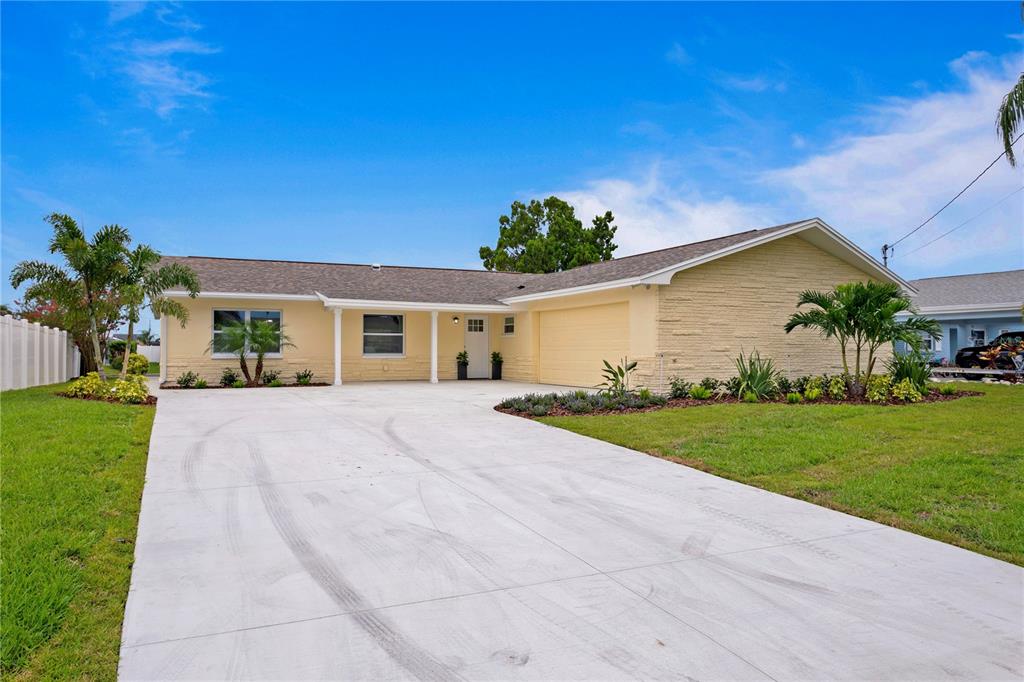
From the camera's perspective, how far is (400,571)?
426 cm

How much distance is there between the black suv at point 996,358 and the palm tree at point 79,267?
2622cm

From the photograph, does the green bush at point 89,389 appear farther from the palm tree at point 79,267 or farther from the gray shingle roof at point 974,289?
the gray shingle roof at point 974,289

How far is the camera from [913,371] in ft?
46.3

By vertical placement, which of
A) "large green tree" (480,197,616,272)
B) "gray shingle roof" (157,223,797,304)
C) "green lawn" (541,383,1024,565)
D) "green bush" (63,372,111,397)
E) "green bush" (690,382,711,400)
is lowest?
"green lawn" (541,383,1024,565)

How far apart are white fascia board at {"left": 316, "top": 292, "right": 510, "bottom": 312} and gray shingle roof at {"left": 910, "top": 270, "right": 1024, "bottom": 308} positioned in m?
19.6

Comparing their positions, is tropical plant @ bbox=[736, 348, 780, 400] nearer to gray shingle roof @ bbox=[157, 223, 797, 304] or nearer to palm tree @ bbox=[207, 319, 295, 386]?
gray shingle roof @ bbox=[157, 223, 797, 304]

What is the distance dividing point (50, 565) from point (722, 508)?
5317mm

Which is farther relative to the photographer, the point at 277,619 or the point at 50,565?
the point at 50,565

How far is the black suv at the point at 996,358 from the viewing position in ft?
69.3

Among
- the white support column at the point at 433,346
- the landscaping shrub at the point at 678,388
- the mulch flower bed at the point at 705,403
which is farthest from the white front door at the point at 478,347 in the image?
the mulch flower bed at the point at 705,403

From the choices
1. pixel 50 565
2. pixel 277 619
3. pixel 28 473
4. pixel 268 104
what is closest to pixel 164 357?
pixel 268 104

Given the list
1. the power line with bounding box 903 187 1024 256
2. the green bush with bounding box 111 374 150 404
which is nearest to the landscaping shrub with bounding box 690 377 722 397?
the green bush with bounding box 111 374 150 404

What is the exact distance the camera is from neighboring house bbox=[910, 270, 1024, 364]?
81.9 feet

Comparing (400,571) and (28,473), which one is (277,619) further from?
(28,473)
